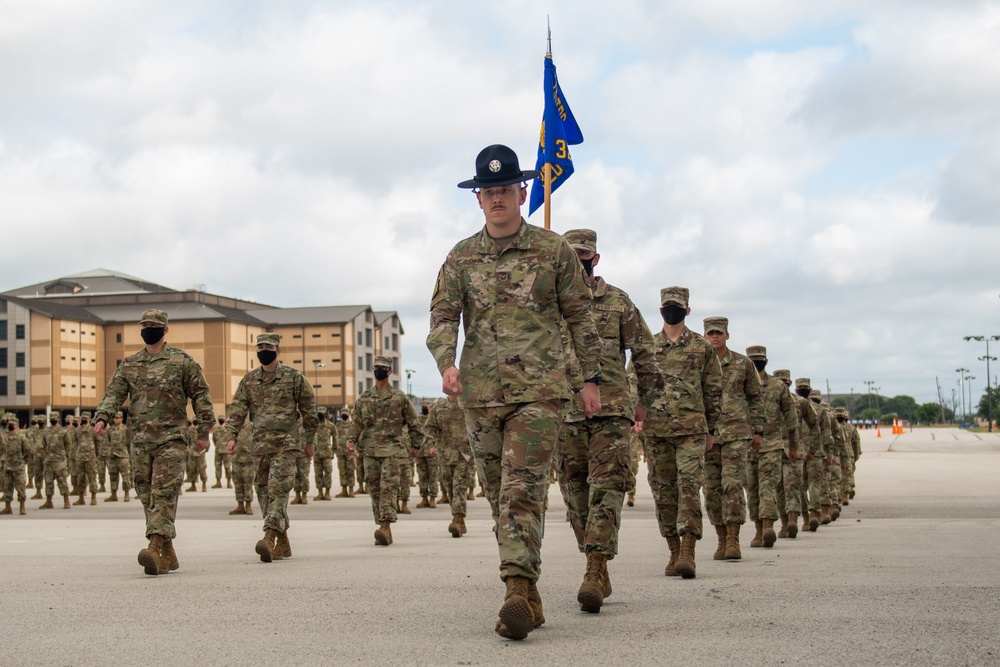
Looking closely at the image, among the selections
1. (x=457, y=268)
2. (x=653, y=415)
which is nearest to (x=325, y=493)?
(x=653, y=415)

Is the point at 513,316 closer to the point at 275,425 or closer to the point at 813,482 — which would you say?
the point at 275,425

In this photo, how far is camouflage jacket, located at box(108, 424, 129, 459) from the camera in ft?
96.4

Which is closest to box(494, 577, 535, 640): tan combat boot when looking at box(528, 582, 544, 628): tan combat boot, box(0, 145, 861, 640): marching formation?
box(0, 145, 861, 640): marching formation

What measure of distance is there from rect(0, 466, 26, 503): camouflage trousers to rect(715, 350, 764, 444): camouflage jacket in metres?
17.7

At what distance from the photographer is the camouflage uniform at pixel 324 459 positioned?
28750 mm

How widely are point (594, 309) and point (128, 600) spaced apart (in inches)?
146

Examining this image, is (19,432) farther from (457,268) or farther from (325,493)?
(457,268)

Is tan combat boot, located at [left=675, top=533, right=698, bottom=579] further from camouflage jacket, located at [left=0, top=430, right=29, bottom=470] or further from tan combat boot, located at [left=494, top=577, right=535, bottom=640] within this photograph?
camouflage jacket, located at [left=0, top=430, right=29, bottom=470]

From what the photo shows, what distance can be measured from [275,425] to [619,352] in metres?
5.14

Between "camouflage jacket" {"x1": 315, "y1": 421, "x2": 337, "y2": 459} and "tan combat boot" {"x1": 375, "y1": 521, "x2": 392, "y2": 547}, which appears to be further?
"camouflage jacket" {"x1": 315, "y1": 421, "x2": 337, "y2": 459}

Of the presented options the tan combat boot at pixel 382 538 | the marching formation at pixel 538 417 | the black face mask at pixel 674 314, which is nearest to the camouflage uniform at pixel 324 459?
the marching formation at pixel 538 417

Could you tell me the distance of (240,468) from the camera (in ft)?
78.5

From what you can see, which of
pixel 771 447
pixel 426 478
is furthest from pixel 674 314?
pixel 426 478

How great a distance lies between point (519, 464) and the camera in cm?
649
